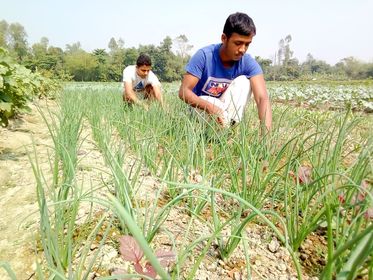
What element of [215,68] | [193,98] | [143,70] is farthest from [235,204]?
[143,70]

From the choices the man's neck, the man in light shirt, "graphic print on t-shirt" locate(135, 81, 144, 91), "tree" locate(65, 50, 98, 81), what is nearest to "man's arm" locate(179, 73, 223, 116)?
the man's neck

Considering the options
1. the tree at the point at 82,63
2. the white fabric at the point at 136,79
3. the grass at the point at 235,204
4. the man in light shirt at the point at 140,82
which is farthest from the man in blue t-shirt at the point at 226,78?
the tree at the point at 82,63

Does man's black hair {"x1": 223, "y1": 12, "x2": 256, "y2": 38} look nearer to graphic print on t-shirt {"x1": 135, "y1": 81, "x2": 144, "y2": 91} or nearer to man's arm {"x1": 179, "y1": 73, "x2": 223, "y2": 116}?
man's arm {"x1": 179, "y1": 73, "x2": 223, "y2": 116}

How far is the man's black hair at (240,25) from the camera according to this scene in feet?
6.85

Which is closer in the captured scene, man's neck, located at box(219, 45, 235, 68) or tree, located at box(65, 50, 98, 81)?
man's neck, located at box(219, 45, 235, 68)

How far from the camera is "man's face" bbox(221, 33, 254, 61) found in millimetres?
2141

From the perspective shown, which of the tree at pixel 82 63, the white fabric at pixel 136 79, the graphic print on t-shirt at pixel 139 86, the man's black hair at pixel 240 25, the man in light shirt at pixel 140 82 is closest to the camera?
the man's black hair at pixel 240 25

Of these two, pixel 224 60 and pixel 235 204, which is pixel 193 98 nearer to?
pixel 224 60

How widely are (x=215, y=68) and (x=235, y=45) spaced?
1.11 feet

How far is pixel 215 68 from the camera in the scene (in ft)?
8.18

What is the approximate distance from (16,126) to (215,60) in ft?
6.88

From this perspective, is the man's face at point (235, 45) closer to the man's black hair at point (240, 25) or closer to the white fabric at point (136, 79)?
the man's black hair at point (240, 25)

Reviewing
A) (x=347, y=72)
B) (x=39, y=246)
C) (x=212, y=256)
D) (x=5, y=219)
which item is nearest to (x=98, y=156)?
(x=5, y=219)

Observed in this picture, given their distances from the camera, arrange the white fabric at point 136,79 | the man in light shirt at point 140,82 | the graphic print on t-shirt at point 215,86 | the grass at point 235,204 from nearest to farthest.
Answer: the grass at point 235,204
the graphic print on t-shirt at point 215,86
the man in light shirt at point 140,82
the white fabric at point 136,79
